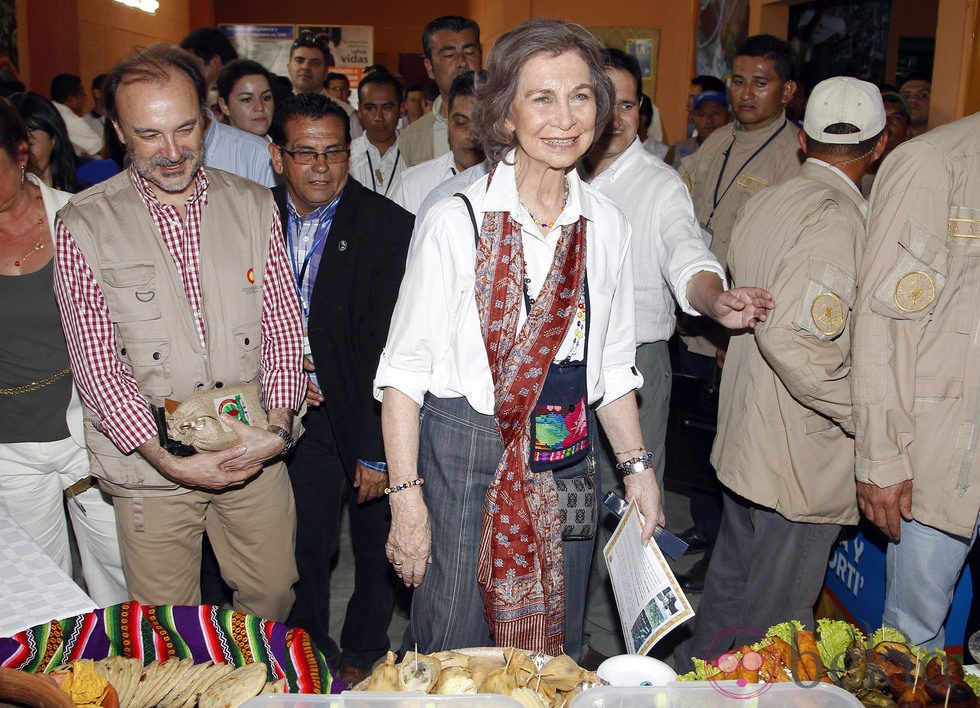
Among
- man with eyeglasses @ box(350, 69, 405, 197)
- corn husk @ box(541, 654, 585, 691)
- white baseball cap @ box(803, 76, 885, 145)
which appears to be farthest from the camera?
man with eyeglasses @ box(350, 69, 405, 197)

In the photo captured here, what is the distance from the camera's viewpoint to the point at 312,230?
3092 millimetres

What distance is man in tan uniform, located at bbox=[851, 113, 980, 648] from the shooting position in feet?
7.73

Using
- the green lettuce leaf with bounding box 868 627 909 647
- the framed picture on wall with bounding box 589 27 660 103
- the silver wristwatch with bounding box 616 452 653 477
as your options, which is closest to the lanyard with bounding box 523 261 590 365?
the silver wristwatch with bounding box 616 452 653 477

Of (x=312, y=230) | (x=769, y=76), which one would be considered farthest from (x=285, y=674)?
(x=769, y=76)

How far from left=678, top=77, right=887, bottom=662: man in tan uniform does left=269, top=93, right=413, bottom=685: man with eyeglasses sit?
1184 mm

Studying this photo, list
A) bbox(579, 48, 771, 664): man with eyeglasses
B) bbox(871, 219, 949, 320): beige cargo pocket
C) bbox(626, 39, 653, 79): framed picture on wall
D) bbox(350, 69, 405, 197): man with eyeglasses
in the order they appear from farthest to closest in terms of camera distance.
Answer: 1. bbox(626, 39, 653, 79): framed picture on wall
2. bbox(350, 69, 405, 197): man with eyeglasses
3. bbox(579, 48, 771, 664): man with eyeglasses
4. bbox(871, 219, 949, 320): beige cargo pocket

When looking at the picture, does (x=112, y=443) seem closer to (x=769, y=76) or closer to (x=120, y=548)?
(x=120, y=548)

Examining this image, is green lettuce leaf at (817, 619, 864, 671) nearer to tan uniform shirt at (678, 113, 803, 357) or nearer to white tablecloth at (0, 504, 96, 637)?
white tablecloth at (0, 504, 96, 637)

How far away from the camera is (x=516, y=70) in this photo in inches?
81.4

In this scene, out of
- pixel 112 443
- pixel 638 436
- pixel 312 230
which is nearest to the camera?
pixel 638 436

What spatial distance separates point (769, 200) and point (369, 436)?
1516 millimetres

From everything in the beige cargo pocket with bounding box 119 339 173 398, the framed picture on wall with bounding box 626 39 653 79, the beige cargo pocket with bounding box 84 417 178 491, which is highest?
the framed picture on wall with bounding box 626 39 653 79

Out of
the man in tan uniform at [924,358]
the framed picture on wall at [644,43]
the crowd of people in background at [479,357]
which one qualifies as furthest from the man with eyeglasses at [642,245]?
the framed picture on wall at [644,43]

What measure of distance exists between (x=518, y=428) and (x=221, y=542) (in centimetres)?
119
